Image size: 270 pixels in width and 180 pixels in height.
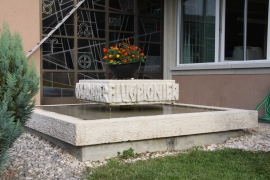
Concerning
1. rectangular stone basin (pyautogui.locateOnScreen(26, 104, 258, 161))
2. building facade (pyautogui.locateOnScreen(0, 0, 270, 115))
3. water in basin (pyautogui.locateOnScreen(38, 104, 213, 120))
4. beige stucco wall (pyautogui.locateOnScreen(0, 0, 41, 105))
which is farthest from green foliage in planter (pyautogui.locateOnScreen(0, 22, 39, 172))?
building facade (pyautogui.locateOnScreen(0, 0, 270, 115))

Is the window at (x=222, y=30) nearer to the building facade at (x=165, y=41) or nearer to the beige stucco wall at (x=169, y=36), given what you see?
the building facade at (x=165, y=41)

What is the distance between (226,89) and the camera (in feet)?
24.0

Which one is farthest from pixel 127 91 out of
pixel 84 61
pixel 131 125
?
pixel 84 61

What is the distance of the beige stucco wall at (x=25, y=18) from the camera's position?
7.30 meters

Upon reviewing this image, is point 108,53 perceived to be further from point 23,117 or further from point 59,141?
point 23,117

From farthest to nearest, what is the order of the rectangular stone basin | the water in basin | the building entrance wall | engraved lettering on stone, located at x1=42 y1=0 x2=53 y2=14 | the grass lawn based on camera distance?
the building entrance wall, engraved lettering on stone, located at x1=42 y1=0 x2=53 y2=14, the water in basin, the rectangular stone basin, the grass lawn

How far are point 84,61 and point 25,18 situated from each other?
180 centimetres

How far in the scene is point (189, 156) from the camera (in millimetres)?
3938

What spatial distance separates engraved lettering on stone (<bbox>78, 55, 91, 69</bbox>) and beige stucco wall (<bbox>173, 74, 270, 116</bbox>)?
247cm

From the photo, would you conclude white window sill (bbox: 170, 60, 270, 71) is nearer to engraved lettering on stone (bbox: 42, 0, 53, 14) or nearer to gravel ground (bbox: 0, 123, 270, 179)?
gravel ground (bbox: 0, 123, 270, 179)

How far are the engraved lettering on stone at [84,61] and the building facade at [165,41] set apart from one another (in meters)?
0.03

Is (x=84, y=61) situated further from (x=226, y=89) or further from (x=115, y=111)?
(x=226, y=89)

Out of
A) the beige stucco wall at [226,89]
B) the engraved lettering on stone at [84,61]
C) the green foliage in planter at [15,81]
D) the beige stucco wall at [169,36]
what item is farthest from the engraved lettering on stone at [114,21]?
the green foliage in planter at [15,81]

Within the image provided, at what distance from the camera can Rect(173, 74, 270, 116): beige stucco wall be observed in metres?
6.56
